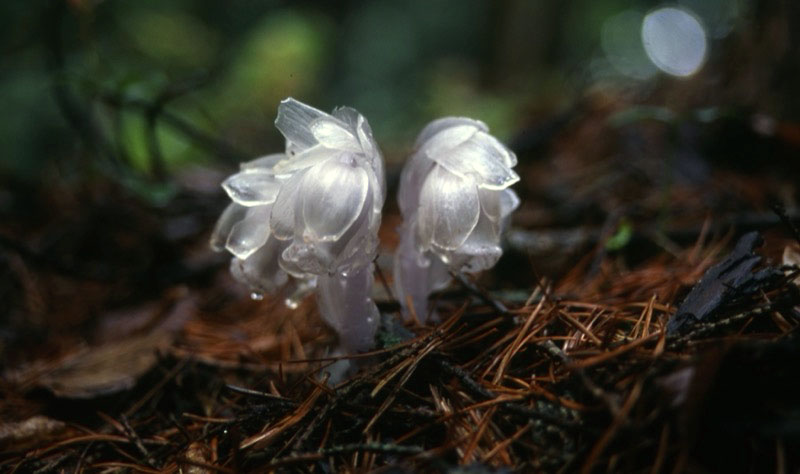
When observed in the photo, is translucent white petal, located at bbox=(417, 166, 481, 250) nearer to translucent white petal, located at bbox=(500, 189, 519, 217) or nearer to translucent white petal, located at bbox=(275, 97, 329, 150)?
translucent white petal, located at bbox=(500, 189, 519, 217)

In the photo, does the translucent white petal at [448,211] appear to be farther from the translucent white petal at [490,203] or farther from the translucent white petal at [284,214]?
the translucent white petal at [284,214]

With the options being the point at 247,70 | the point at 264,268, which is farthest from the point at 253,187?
the point at 247,70

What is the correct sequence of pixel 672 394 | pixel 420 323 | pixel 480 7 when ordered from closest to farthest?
1. pixel 672 394
2. pixel 420 323
3. pixel 480 7

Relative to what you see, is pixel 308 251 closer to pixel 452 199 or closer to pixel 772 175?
pixel 452 199

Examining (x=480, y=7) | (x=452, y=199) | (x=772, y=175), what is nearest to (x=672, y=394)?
(x=452, y=199)

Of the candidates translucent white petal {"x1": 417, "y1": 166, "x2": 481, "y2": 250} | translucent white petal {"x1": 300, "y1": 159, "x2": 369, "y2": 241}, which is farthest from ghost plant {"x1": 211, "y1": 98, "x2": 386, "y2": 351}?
translucent white petal {"x1": 417, "y1": 166, "x2": 481, "y2": 250}
